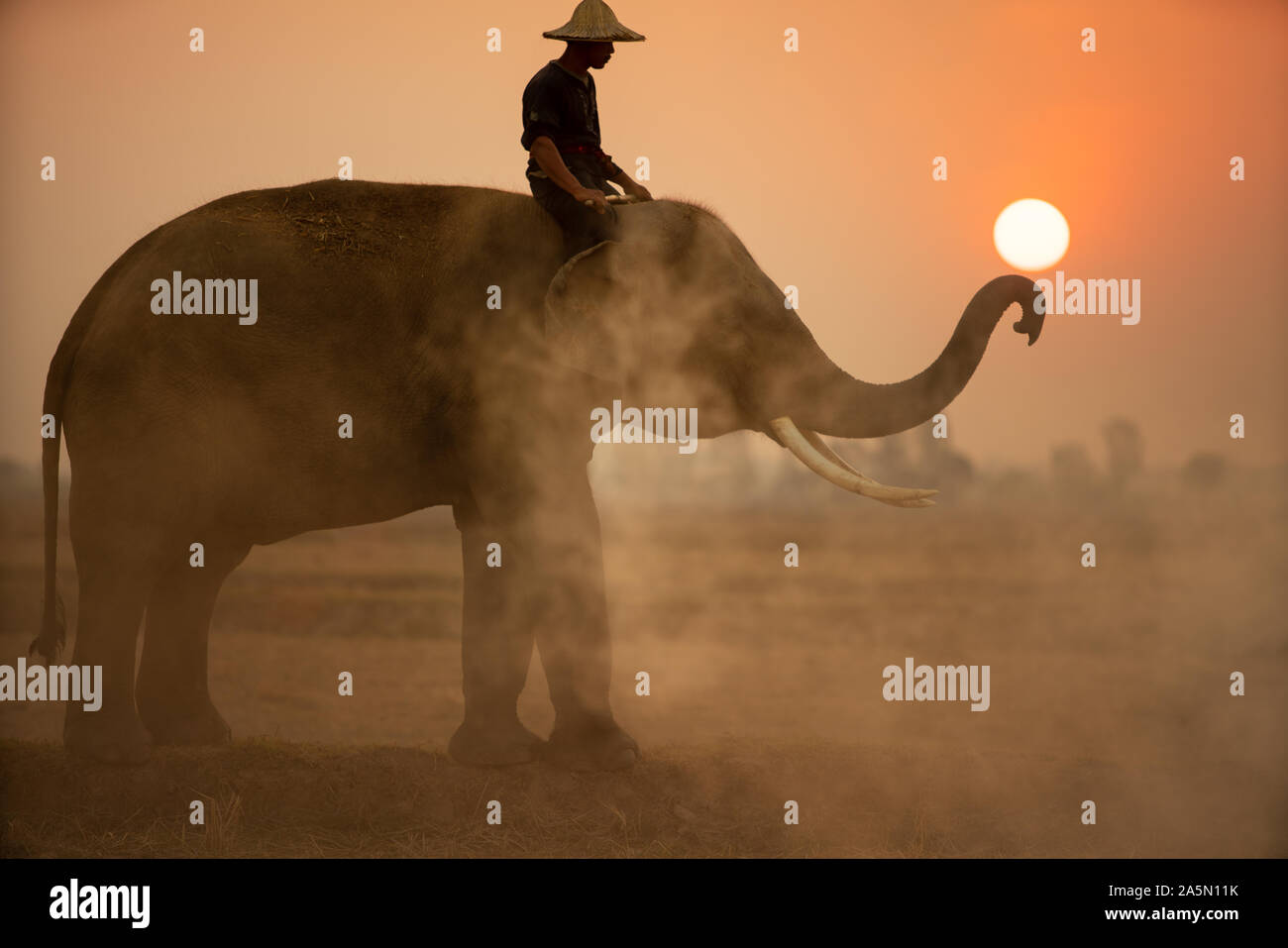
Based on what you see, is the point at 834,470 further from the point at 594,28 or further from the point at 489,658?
the point at 594,28

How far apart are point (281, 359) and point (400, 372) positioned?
2.72ft

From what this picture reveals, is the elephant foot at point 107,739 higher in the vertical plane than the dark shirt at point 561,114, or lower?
lower

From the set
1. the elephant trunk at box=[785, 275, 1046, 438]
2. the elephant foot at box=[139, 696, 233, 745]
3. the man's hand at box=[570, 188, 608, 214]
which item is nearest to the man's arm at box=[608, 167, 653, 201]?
the man's hand at box=[570, 188, 608, 214]

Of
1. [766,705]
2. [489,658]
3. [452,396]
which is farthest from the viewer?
[766,705]

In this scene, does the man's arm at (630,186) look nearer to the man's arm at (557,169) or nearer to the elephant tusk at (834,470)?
the man's arm at (557,169)

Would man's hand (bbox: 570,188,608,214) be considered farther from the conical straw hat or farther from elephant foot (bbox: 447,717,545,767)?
elephant foot (bbox: 447,717,545,767)

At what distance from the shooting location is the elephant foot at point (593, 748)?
394 inches

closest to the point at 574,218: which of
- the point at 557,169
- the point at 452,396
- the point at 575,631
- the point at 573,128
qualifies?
the point at 557,169

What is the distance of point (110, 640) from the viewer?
10156 mm

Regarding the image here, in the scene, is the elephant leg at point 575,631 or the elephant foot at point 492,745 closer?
the elephant leg at point 575,631

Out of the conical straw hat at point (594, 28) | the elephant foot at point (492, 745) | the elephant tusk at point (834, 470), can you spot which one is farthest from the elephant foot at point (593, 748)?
the conical straw hat at point (594, 28)

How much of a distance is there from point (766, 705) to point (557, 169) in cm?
1263

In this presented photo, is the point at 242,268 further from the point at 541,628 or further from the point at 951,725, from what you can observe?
the point at 951,725

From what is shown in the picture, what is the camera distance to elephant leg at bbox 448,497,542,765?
1016cm
